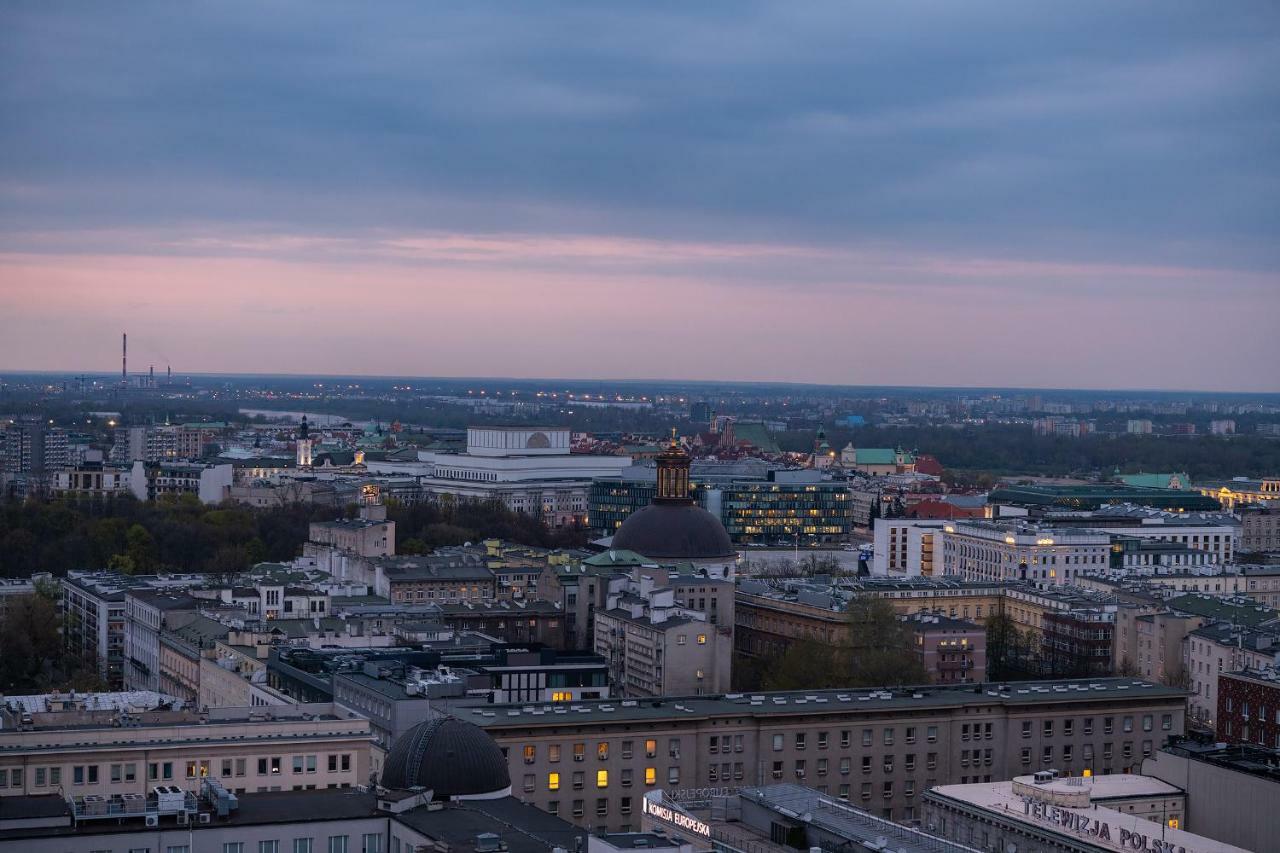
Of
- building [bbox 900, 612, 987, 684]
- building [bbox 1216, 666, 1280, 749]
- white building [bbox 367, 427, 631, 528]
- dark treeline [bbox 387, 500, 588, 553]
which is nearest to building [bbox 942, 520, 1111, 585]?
dark treeline [bbox 387, 500, 588, 553]

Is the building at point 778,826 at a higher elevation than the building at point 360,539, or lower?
higher

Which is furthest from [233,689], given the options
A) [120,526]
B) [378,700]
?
[120,526]

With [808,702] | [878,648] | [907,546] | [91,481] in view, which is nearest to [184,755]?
[808,702]

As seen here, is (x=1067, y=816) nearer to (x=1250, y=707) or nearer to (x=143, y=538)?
(x=1250, y=707)

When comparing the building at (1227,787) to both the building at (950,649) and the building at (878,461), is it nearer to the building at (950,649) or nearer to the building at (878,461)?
the building at (950,649)

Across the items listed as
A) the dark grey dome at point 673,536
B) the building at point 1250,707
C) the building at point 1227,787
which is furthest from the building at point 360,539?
the building at point 1227,787

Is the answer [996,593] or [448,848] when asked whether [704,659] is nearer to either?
[996,593]
